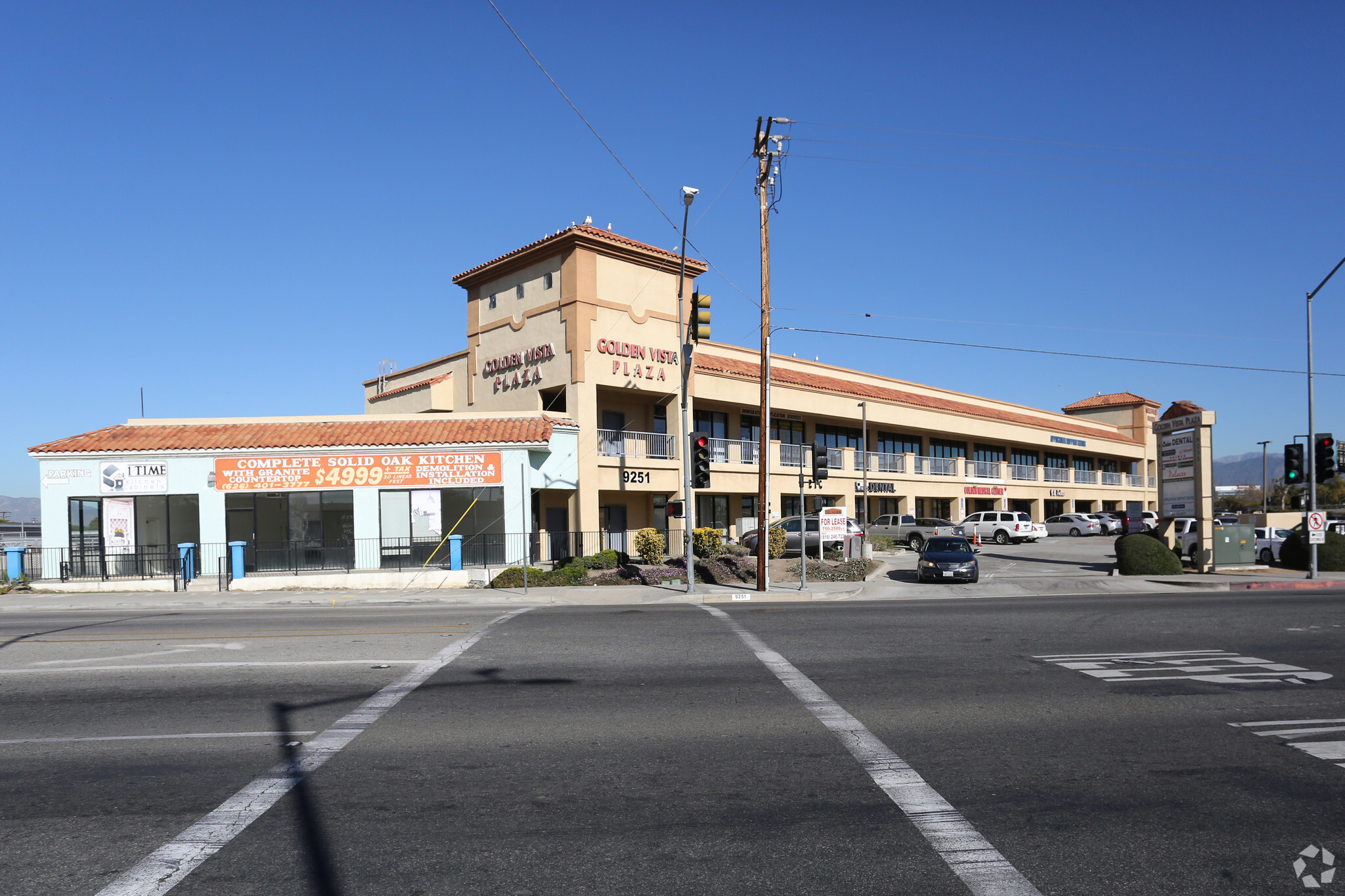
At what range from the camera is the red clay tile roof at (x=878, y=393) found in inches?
1371

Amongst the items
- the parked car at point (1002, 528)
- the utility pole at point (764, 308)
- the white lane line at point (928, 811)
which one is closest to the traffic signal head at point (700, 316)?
the utility pole at point (764, 308)

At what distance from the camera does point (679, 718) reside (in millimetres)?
7891

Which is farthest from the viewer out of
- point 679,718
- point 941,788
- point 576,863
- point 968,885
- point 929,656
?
point 929,656

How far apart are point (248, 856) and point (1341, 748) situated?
7745mm

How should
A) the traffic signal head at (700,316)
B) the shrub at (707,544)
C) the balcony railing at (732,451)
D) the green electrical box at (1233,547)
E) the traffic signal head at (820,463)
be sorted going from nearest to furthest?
1. the traffic signal head at (700,316)
2. the traffic signal head at (820,463)
3. the green electrical box at (1233,547)
4. the shrub at (707,544)
5. the balcony railing at (732,451)

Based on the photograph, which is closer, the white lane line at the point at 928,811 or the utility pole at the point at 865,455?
the white lane line at the point at 928,811

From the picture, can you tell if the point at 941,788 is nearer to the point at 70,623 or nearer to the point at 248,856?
the point at 248,856

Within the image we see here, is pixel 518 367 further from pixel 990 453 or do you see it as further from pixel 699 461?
pixel 990 453

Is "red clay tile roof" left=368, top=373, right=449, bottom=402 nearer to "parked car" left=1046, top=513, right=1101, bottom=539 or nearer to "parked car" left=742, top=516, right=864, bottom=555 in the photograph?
"parked car" left=742, top=516, right=864, bottom=555

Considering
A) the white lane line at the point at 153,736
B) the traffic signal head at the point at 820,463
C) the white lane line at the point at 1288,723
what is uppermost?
the traffic signal head at the point at 820,463

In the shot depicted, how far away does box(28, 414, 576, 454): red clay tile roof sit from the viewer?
26.4 m

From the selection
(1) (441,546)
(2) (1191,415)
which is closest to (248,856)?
(1) (441,546)

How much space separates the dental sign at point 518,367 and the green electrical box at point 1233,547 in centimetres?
2246

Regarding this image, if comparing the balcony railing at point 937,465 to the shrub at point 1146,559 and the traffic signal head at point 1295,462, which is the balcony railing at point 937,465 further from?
the traffic signal head at point 1295,462
